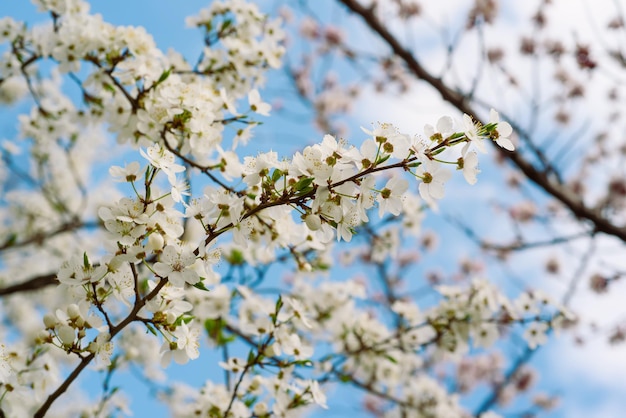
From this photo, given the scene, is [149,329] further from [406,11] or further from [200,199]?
[406,11]

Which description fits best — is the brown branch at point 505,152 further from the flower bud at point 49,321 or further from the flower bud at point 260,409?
the flower bud at point 49,321

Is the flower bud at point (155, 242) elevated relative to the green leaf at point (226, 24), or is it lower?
lower

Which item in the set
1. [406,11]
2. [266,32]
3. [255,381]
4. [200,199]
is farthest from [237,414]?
[406,11]

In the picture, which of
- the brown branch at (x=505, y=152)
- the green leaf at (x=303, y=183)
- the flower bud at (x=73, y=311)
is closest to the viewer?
the green leaf at (x=303, y=183)

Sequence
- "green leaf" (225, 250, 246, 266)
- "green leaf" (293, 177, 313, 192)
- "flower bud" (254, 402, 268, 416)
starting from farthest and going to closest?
"green leaf" (225, 250, 246, 266) → "flower bud" (254, 402, 268, 416) → "green leaf" (293, 177, 313, 192)

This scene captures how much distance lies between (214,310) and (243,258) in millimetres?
367

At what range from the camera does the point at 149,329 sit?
150 centimetres

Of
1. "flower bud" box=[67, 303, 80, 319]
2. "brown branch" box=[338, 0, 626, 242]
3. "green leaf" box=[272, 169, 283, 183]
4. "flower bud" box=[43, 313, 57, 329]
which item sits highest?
"brown branch" box=[338, 0, 626, 242]

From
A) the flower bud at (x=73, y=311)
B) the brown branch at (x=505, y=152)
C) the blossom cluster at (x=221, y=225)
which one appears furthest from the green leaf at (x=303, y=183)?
the brown branch at (x=505, y=152)

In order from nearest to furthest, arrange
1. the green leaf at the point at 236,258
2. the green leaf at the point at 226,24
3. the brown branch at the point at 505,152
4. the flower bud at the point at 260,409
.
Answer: the flower bud at the point at 260,409 < the green leaf at the point at 226,24 < the green leaf at the point at 236,258 < the brown branch at the point at 505,152

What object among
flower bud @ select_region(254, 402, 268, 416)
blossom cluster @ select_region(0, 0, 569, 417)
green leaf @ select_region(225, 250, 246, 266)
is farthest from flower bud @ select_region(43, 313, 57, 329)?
green leaf @ select_region(225, 250, 246, 266)

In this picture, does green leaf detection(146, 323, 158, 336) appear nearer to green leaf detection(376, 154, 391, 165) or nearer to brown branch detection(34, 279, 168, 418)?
brown branch detection(34, 279, 168, 418)

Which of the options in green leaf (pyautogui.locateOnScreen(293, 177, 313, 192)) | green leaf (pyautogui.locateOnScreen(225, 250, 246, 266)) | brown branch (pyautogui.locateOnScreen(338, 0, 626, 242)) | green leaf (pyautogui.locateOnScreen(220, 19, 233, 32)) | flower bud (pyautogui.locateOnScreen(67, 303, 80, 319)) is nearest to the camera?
green leaf (pyautogui.locateOnScreen(293, 177, 313, 192))

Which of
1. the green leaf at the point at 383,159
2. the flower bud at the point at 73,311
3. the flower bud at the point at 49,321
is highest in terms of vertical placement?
the green leaf at the point at 383,159
